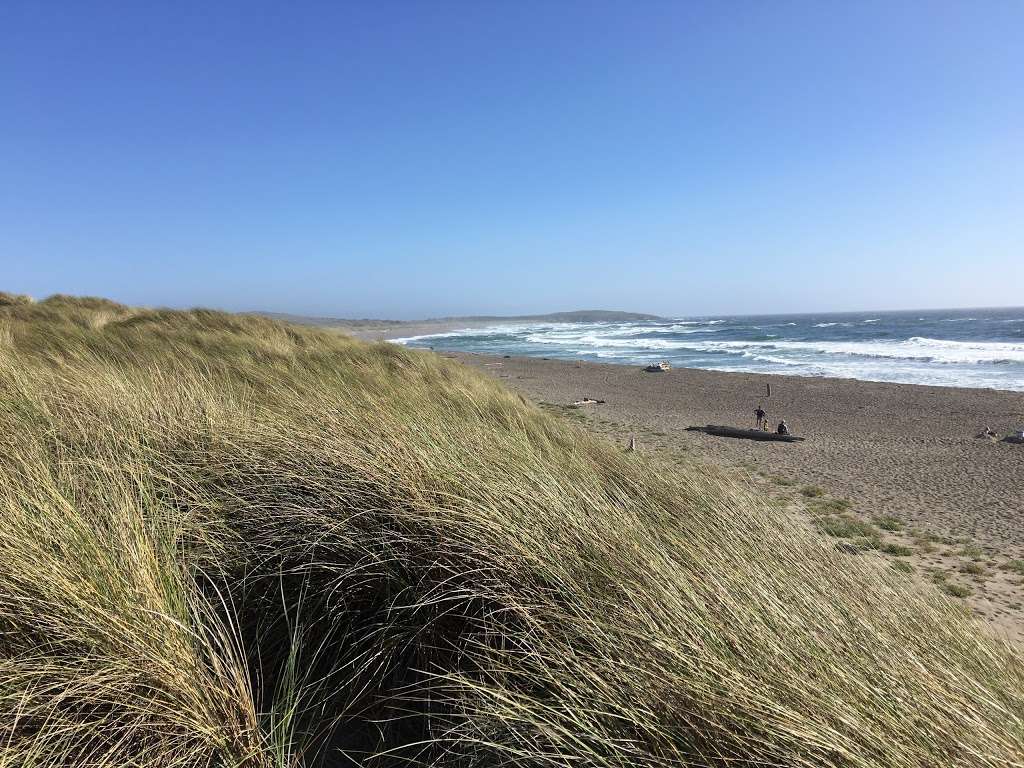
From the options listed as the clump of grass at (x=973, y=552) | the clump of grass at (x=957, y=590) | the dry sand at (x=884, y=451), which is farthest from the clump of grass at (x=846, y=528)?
the clump of grass at (x=957, y=590)

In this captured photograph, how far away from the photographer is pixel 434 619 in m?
1.92

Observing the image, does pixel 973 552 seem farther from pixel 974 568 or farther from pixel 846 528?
pixel 846 528

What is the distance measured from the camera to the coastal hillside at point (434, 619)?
1404mm

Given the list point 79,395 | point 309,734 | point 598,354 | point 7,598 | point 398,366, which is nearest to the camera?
point 7,598

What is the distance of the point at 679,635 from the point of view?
5.29 feet

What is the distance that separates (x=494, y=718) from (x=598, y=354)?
38.7 meters

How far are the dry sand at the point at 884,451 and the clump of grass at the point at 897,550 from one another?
9cm

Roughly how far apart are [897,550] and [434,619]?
5961 millimetres

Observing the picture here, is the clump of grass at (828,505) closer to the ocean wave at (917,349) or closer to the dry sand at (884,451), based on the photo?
the dry sand at (884,451)

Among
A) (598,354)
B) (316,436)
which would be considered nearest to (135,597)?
(316,436)

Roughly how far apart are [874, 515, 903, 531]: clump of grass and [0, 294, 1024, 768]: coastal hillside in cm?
473

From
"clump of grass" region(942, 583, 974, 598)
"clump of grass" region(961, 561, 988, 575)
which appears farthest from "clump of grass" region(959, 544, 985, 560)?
"clump of grass" region(942, 583, 974, 598)

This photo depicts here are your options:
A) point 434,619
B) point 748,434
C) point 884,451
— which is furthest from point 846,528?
point 434,619

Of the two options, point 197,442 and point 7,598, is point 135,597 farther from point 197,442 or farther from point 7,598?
point 197,442
